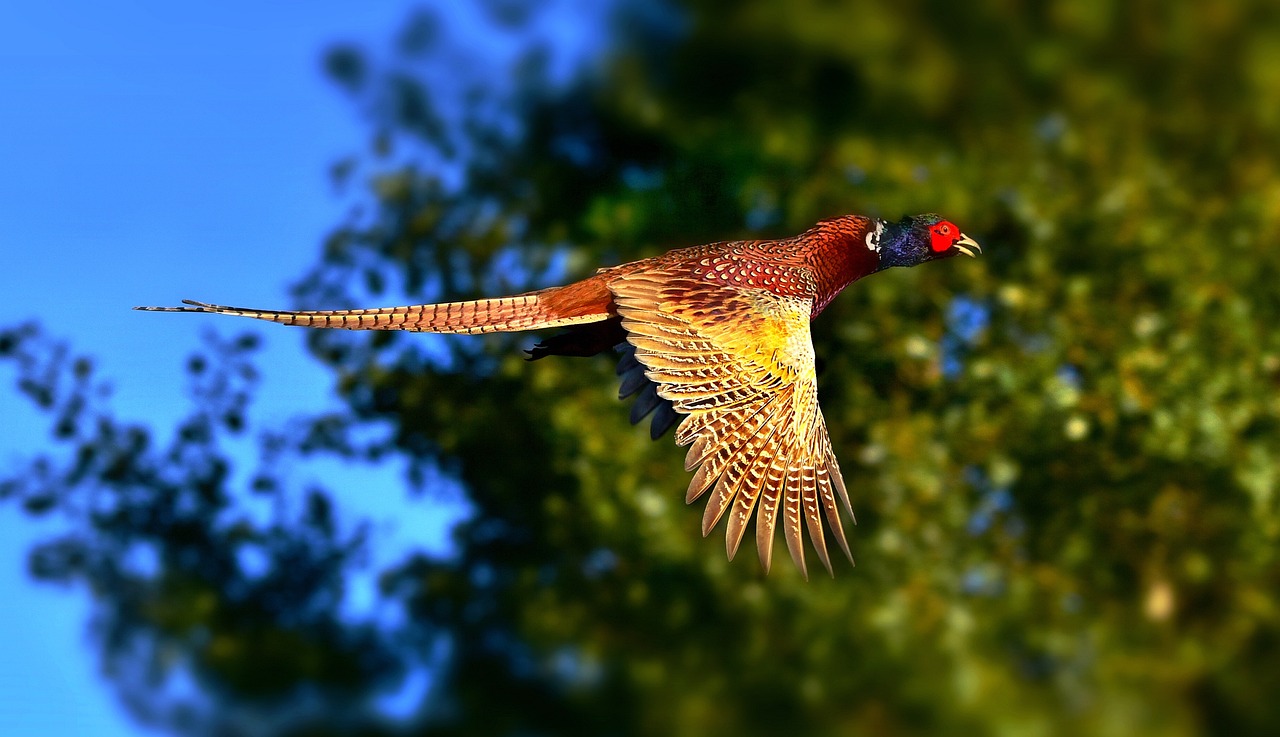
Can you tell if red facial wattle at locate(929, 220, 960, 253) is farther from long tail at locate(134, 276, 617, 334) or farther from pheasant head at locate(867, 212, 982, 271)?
long tail at locate(134, 276, 617, 334)

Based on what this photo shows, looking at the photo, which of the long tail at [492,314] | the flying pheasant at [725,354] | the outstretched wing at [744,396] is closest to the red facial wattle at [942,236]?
the flying pheasant at [725,354]

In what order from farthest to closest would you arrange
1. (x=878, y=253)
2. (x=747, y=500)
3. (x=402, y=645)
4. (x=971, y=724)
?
1. (x=402, y=645)
2. (x=971, y=724)
3. (x=878, y=253)
4. (x=747, y=500)

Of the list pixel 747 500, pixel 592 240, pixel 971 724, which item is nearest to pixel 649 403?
pixel 747 500

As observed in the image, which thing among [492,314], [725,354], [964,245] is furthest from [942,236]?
[492,314]

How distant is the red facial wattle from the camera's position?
3967mm

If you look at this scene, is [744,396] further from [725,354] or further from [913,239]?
[913,239]

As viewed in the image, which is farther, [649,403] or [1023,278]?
[1023,278]

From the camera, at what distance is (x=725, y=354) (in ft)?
11.8

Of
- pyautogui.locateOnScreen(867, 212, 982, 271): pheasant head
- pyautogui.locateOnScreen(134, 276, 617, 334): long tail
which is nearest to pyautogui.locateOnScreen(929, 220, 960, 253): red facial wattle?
pyautogui.locateOnScreen(867, 212, 982, 271): pheasant head

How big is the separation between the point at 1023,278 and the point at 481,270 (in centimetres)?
Result: 316

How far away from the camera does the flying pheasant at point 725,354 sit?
3541 millimetres

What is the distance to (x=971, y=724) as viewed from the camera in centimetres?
726

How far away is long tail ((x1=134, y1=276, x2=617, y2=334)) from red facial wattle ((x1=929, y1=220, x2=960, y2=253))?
1.03 m

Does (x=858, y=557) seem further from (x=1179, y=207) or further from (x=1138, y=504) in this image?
(x=1179, y=207)
